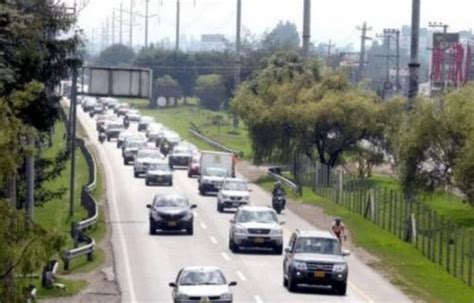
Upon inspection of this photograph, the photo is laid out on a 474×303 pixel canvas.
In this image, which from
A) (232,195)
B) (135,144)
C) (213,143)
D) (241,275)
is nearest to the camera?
(241,275)

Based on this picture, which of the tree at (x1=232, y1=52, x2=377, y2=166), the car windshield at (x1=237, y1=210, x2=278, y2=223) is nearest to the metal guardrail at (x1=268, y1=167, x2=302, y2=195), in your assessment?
the tree at (x1=232, y1=52, x2=377, y2=166)

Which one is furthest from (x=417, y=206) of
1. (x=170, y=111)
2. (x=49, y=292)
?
(x=170, y=111)

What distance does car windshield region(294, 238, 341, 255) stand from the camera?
38000mm

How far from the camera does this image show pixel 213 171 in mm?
75312

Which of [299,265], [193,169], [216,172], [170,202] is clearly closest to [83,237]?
[170,202]

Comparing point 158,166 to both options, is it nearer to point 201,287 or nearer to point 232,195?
point 232,195

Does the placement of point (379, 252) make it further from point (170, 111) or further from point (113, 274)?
point (170, 111)

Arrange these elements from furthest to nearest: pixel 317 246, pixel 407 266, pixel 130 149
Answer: pixel 130 149 < pixel 407 266 < pixel 317 246

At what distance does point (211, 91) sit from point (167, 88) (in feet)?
31.5

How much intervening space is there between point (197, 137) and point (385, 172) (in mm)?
37651

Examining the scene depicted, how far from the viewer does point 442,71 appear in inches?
5182

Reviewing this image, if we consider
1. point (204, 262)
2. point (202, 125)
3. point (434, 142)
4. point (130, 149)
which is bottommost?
point (202, 125)

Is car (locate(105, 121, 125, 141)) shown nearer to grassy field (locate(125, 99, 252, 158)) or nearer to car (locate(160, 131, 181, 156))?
grassy field (locate(125, 99, 252, 158))

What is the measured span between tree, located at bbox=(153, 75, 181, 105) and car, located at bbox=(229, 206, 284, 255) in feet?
435
